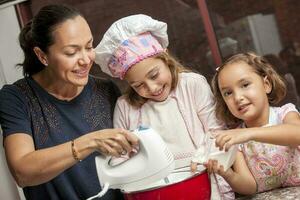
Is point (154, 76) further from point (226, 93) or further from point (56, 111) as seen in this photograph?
point (56, 111)

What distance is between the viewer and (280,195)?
119cm

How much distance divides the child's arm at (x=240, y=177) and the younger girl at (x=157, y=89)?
7 centimetres

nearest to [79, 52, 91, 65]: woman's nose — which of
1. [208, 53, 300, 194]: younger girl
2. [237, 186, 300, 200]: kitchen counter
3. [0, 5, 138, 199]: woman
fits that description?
[0, 5, 138, 199]: woman

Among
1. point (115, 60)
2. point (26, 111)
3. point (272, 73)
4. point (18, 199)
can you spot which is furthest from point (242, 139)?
point (18, 199)

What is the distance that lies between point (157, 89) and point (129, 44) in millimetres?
161

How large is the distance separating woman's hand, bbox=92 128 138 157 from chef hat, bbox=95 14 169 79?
272 millimetres

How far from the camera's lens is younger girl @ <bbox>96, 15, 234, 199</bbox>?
126cm

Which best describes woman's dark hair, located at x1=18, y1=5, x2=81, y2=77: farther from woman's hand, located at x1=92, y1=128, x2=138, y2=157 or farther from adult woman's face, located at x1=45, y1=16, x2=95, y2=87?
woman's hand, located at x1=92, y1=128, x2=138, y2=157

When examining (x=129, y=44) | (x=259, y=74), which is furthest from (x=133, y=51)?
(x=259, y=74)

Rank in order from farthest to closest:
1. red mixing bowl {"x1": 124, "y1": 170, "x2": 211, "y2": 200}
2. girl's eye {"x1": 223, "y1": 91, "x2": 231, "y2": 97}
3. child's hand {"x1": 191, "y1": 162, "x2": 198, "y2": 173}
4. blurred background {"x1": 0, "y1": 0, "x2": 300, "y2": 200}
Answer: blurred background {"x1": 0, "y1": 0, "x2": 300, "y2": 200} < girl's eye {"x1": 223, "y1": 91, "x2": 231, "y2": 97} < child's hand {"x1": 191, "y1": 162, "x2": 198, "y2": 173} < red mixing bowl {"x1": 124, "y1": 170, "x2": 211, "y2": 200}

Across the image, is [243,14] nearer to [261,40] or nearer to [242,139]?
[261,40]

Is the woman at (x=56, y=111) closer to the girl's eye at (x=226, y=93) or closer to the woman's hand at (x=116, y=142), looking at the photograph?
the woman's hand at (x=116, y=142)

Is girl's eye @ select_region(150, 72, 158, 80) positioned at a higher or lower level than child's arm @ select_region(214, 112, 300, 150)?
higher

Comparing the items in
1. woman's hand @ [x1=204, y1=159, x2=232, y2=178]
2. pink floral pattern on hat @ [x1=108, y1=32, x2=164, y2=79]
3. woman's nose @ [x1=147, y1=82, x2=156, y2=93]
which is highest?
pink floral pattern on hat @ [x1=108, y1=32, x2=164, y2=79]
